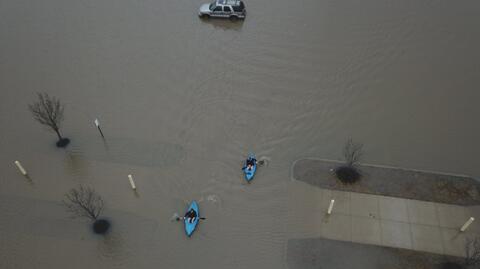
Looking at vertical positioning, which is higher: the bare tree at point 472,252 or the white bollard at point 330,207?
the white bollard at point 330,207

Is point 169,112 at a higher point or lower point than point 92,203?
higher

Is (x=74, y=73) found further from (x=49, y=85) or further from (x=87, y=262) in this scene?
(x=87, y=262)

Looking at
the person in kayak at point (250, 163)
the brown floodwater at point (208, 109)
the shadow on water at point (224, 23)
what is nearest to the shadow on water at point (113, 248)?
the brown floodwater at point (208, 109)

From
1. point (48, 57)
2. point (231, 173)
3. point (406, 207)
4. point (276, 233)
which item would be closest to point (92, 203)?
point (231, 173)

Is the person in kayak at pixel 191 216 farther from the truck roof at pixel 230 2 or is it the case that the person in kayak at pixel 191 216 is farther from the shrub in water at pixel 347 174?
the truck roof at pixel 230 2

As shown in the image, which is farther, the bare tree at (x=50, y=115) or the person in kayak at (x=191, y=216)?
the bare tree at (x=50, y=115)

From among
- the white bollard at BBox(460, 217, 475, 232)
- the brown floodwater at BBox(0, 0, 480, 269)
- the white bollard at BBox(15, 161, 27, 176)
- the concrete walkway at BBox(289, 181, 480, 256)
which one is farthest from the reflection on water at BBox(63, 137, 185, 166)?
the white bollard at BBox(460, 217, 475, 232)

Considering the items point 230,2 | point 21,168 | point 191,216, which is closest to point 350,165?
point 191,216
